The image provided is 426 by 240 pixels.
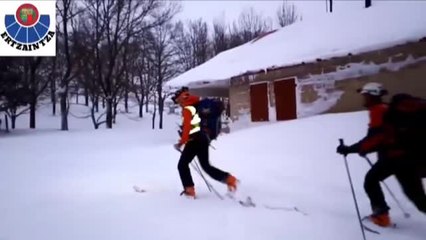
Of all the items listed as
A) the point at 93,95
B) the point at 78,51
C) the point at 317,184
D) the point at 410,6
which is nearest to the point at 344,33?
the point at 410,6

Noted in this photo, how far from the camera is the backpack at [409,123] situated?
423 cm

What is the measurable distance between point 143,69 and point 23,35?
23856 mm

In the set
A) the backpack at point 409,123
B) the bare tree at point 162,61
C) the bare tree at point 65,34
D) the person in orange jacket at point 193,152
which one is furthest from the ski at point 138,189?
the bare tree at point 162,61

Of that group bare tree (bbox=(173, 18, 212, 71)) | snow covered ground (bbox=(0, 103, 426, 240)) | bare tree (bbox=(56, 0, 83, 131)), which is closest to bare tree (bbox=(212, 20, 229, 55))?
bare tree (bbox=(173, 18, 212, 71))

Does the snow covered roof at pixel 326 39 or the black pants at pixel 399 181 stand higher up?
the snow covered roof at pixel 326 39

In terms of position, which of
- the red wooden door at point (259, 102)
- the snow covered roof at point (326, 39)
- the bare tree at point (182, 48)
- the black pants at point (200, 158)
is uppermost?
the bare tree at point (182, 48)

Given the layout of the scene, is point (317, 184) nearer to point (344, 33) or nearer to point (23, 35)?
point (344, 33)

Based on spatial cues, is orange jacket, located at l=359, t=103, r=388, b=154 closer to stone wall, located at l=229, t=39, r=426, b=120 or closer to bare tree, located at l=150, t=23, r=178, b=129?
stone wall, located at l=229, t=39, r=426, b=120

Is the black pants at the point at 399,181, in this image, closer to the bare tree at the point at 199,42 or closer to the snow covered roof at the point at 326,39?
the snow covered roof at the point at 326,39

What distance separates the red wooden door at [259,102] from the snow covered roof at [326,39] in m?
0.84

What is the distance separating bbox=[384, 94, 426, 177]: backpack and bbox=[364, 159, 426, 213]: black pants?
172 mm

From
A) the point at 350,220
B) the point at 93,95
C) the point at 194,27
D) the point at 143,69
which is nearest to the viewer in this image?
the point at 350,220

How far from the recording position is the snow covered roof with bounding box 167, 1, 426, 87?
12.3 m

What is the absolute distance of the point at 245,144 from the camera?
11.6 meters
